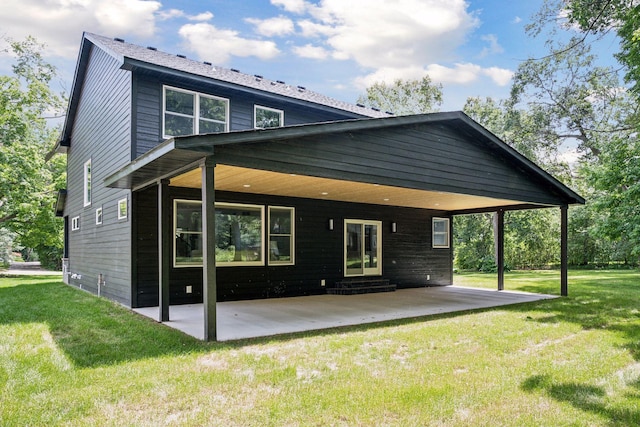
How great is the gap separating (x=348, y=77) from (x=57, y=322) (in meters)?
25.3

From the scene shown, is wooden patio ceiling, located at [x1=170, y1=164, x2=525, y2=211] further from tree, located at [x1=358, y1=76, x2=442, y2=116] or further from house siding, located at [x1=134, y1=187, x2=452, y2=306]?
tree, located at [x1=358, y1=76, x2=442, y2=116]

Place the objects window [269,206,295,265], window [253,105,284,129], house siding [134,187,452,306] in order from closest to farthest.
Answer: house siding [134,187,452,306]
window [253,105,284,129]
window [269,206,295,265]

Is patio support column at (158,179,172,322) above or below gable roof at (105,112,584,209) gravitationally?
below

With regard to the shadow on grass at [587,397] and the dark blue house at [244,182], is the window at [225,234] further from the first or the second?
the shadow on grass at [587,397]

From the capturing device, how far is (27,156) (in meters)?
17.3

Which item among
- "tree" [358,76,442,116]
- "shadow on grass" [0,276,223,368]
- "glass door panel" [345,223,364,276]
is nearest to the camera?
"shadow on grass" [0,276,223,368]

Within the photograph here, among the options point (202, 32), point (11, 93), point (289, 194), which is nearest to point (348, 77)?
point (202, 32)

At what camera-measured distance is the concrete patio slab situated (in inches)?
250

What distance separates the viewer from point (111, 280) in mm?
9367

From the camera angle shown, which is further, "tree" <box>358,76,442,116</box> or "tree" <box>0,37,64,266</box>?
"tree" <box>358,76,442,116</box>

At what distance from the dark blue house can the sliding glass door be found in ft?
0.12

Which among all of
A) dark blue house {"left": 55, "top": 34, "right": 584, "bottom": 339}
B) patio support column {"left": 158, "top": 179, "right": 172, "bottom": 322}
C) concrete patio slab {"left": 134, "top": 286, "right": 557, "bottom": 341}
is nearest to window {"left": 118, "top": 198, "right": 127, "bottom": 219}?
dark blue house {"left": 55, "top": 34, "right": 584, "bottom": 339}

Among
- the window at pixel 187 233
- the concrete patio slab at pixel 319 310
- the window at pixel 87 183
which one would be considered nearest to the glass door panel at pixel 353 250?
the concrete patio slab at pixel 319 310

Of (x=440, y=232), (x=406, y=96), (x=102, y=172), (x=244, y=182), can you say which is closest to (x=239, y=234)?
(x=244, y=182)
